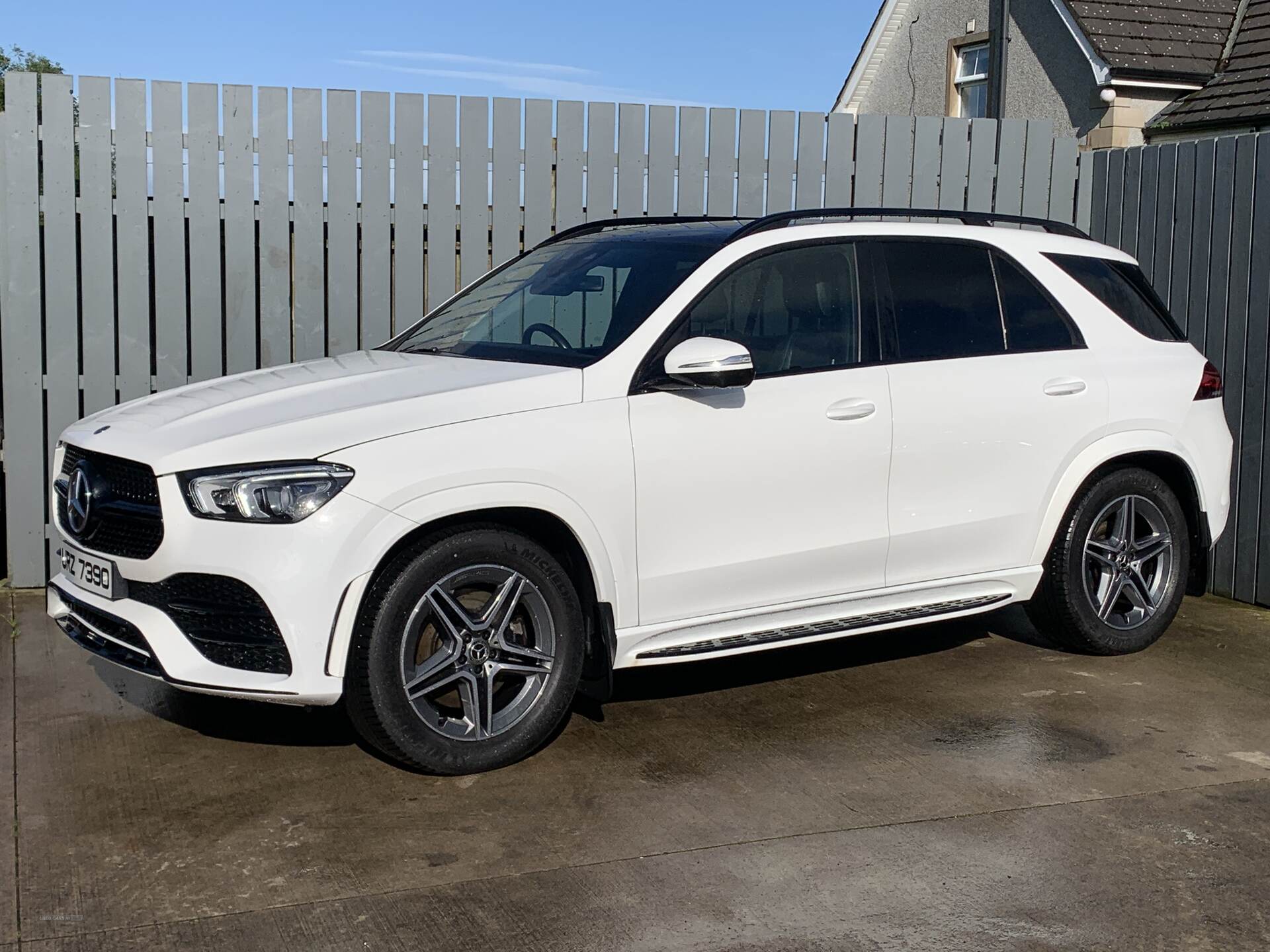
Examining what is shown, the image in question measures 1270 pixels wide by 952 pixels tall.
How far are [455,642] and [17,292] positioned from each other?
160 inches

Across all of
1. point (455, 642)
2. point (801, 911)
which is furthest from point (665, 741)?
point (801, 911)

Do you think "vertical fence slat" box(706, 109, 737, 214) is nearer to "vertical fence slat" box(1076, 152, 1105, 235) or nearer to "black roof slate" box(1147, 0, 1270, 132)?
"vertical fence slat" box(1076, 152, 1105, 235)

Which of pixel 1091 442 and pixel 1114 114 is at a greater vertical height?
pixel 1114 114

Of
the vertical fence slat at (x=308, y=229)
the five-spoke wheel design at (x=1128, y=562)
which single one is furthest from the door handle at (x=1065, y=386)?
the vertical fence slat at (x=308, y=229)

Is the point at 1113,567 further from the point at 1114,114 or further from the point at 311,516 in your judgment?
the point at 1114,114

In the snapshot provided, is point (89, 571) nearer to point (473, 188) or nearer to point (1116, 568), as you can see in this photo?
point (473, 188)

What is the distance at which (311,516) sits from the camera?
4219mm

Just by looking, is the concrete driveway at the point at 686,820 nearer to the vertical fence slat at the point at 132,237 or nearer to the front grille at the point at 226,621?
the front grille at the point at 226,621

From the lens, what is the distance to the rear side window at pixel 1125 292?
616 cm

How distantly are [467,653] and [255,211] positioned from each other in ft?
12.7

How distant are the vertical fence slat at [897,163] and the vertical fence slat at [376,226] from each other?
2982 mm

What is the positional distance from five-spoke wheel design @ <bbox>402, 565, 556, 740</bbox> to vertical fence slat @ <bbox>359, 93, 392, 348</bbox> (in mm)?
3421

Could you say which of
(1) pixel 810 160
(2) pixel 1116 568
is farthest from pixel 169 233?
(2) pixel 1116 568

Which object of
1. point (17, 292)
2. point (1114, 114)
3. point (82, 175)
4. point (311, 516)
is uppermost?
point (1114, 114)
